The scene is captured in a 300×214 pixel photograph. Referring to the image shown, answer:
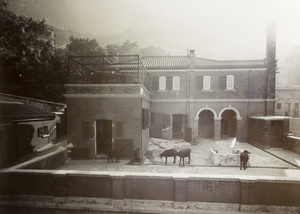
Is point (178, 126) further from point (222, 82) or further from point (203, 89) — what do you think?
point (222, 82)

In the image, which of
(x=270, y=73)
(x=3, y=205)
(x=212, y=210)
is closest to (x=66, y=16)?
(x=3, y=205)

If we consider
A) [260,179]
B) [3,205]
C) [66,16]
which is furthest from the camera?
[66,16]

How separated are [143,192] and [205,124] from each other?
52.2 ft

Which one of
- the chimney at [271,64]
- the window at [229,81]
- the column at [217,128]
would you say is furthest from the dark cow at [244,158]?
the chimney at [271,64]

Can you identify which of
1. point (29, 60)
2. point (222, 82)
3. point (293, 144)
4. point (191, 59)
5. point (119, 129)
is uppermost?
point (29, 60)

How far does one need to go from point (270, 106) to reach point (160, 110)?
10.9 meters

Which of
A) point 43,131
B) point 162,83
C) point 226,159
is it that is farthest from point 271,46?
point 43,131

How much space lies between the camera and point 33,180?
7863mm

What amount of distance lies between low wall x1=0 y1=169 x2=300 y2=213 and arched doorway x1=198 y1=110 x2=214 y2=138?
14816 mm

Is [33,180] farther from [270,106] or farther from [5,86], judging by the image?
[270,106]

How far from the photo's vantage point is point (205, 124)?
21.9 meters

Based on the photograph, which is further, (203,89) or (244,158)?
(203,89)

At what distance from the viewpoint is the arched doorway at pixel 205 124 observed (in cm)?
2181

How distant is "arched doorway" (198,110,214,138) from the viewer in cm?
2181
